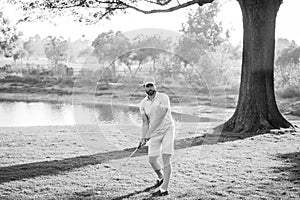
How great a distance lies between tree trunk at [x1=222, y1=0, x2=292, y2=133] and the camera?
10516 millimetres

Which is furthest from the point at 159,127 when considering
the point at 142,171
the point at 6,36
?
the point at 6,36

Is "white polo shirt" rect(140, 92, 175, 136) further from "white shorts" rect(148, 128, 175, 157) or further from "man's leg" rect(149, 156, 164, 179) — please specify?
"man's leg" rect(149, 156, 164, 179)

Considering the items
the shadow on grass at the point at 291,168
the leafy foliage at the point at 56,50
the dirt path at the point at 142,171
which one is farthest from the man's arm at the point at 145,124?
the leafy foliage at the point at 56,50

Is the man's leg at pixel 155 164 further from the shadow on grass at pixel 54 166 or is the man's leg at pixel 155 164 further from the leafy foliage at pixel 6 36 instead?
the leafy foliage at pixel 6 36

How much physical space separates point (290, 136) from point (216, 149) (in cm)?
240

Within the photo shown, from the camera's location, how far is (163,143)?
5.26 meters

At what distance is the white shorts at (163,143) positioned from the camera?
16.9 feet

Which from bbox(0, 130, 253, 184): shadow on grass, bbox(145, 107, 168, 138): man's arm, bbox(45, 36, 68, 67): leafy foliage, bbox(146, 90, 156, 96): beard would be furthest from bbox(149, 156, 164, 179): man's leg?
bbox(45, 36, 68, 67): leafy foliage

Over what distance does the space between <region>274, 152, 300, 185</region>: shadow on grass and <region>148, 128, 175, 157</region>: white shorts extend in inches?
71.1

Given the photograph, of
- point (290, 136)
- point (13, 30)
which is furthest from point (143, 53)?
point (13, 30)

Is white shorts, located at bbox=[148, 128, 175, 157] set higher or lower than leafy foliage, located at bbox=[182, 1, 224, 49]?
lower

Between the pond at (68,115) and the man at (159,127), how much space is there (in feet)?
23.5

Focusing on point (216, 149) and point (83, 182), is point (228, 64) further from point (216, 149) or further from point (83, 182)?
point (83, 182)

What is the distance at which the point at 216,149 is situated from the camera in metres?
8.41
